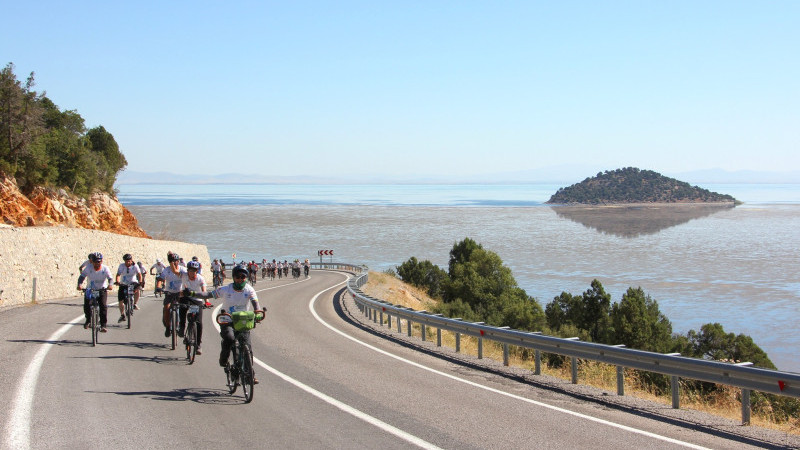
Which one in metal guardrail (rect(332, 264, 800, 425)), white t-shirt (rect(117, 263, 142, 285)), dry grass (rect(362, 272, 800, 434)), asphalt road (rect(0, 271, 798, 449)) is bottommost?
dry grass (rect(362, 272, 800, 434))

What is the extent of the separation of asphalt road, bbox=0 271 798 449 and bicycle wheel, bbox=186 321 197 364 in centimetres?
24

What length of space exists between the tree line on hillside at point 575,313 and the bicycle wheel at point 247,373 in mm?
25796

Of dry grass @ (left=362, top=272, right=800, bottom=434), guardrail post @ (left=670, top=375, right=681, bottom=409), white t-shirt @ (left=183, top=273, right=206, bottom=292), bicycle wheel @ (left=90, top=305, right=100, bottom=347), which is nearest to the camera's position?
guardrail post @ (left=670, top=375, right=681, bottom=409)

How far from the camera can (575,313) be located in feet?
190

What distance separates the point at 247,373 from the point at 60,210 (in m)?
37.2

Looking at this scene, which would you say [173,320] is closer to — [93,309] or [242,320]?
[93,309]

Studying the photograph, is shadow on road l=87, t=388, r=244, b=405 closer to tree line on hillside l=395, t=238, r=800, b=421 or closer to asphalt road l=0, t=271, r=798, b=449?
asphalt road l=0, t=271, r=798, b=449

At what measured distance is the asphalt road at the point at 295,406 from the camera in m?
7.66

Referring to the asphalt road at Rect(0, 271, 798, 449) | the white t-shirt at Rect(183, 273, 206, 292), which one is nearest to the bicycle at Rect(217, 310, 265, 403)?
the asphalt road at Rect(0, 271, 798, 449)

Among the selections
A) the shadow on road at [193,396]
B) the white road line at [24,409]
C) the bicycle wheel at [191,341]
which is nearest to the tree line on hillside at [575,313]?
the bicycle wheel at [191,341]

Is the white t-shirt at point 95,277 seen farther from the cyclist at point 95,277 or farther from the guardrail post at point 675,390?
the guardrail post at point 675,390

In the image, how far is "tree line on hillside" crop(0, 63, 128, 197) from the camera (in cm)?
4078

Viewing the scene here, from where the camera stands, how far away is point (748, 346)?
46625 millimetres

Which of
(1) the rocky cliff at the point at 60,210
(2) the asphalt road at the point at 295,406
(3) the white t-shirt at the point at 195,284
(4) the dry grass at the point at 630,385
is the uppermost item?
(1) the rocky cliff at the point at 60,210
